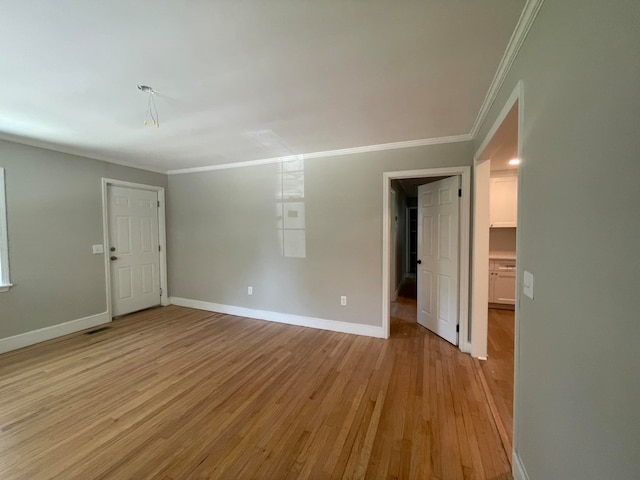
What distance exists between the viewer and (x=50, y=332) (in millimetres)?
3246

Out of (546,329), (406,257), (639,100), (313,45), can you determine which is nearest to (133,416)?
(546,329)

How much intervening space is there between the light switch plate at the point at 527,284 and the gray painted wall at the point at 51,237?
501 cm

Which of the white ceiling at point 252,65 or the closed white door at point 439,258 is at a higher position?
the white ceiling at point 252,65

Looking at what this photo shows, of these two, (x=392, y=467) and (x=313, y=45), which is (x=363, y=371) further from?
(x=313, y=45)

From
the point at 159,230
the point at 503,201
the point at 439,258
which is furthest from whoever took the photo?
the point at 159,230

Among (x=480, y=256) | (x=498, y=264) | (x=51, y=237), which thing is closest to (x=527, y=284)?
(x=480, y=256)

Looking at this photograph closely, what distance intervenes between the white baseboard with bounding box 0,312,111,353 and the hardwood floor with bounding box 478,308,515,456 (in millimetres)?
4963

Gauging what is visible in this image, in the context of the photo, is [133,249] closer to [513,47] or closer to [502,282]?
[513,47]

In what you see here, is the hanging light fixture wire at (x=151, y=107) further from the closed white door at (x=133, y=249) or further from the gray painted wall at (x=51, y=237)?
the closed white door at (x=133, y=249)

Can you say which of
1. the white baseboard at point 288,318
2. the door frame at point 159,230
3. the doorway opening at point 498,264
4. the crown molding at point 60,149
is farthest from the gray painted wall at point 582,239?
the door frame at point 159,230

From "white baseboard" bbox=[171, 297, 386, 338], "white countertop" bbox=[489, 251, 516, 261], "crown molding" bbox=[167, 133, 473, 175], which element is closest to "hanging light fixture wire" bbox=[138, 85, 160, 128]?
"crown molding" bbox=[167, 133, 473, 175]

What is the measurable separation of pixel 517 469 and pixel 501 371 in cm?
129

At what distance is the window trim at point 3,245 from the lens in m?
2.90

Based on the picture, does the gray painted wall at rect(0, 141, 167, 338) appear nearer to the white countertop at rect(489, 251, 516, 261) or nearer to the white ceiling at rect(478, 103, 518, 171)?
the white ceiling at rect(478, 103, 518, 171)
